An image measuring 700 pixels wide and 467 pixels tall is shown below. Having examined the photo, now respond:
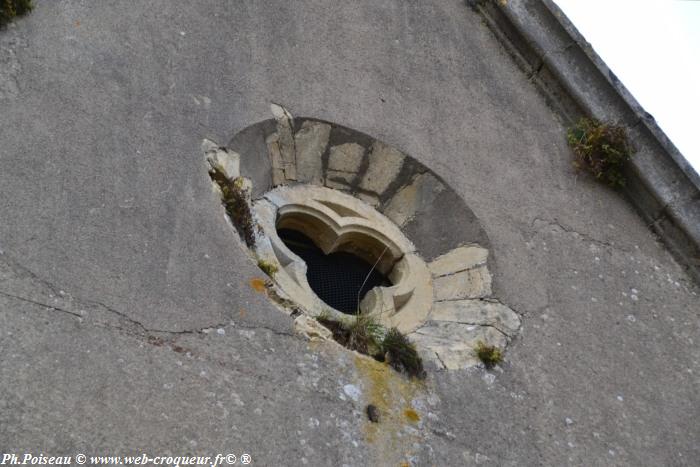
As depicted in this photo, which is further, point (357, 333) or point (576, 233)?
point (576, 233)

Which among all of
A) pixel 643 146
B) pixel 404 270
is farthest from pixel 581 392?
pixel 643 146

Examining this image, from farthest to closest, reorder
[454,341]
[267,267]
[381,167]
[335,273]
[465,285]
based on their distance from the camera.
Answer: [381,167], [335,273], [465,285], [454,341], [267,267]

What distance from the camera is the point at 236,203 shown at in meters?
4.24

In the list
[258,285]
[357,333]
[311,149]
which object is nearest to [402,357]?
[357,333]

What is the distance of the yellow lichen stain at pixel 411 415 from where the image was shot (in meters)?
3.81

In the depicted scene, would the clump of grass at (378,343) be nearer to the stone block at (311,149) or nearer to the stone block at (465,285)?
the stone block at (465,285)

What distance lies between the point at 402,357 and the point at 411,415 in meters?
0.33

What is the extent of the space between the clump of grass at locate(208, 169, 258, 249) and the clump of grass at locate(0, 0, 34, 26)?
1241 mm

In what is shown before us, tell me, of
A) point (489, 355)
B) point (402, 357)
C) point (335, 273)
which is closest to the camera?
point (402, 357)

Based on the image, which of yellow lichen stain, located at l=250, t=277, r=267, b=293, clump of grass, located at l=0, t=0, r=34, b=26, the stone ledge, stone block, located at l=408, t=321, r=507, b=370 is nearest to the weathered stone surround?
stone block, located at l=408, t=321, r=507, b=370

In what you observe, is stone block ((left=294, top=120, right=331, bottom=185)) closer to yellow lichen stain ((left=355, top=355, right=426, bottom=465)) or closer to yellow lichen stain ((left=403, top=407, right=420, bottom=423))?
yellow lichen stain ((left=355, top=355, right=426, bottom=465))

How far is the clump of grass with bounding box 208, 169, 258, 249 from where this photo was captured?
13.8 ft

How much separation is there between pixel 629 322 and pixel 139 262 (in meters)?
3.02

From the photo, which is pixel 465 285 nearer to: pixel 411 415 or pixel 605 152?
pixel 411 415
